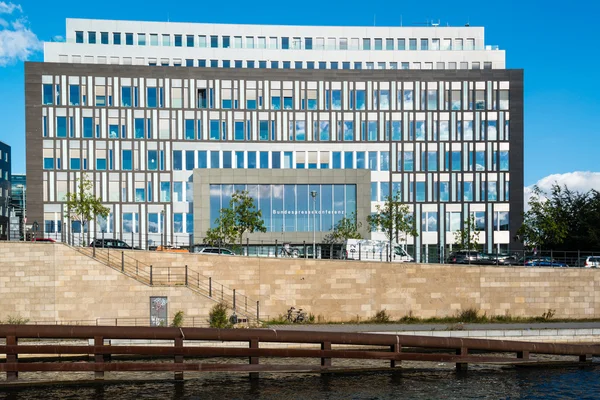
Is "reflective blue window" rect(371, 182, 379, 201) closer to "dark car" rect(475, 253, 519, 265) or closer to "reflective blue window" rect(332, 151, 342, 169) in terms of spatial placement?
"reflective blue window" rect(332, 151, 342, 169)

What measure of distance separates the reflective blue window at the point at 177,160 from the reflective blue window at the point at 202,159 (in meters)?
1.97

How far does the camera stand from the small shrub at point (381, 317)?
127ft

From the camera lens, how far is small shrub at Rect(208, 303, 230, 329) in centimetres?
3362

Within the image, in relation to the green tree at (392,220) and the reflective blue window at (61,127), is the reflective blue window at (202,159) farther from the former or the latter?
the green tree at (392,220)

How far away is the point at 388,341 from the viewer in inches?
797

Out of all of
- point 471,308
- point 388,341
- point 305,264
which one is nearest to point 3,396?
point 388,341

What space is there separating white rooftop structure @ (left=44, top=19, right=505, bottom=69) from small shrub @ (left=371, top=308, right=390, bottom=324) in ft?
160

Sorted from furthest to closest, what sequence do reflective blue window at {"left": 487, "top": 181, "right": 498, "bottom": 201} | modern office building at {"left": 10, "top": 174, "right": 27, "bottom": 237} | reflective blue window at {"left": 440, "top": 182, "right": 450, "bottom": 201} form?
modern office building at {"left": 10, "top": 174, "right": 27, "bottom": 237}, reflective blue window at {"left": 487, "top": 181, "right": 498, "bottom": 201}, reflective blue window at {"left": 440, "top": 182, "right": 450, "bottom": 201}

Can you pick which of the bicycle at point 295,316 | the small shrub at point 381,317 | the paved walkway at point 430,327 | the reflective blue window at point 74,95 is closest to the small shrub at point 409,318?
the small shrub at point 381,317

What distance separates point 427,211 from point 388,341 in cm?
5681

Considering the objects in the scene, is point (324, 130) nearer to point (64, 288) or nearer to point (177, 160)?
point (177, 160)

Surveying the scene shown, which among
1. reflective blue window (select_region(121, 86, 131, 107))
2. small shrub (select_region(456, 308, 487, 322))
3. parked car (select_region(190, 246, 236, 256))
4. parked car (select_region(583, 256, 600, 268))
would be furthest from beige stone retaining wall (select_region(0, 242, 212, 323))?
reflective blue window (select_region(121, 86, 131, 107))

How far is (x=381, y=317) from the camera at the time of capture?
3900 cm

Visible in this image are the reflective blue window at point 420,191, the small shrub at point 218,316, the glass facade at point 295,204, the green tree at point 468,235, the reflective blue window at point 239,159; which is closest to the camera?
the small shrub at point 218,316
